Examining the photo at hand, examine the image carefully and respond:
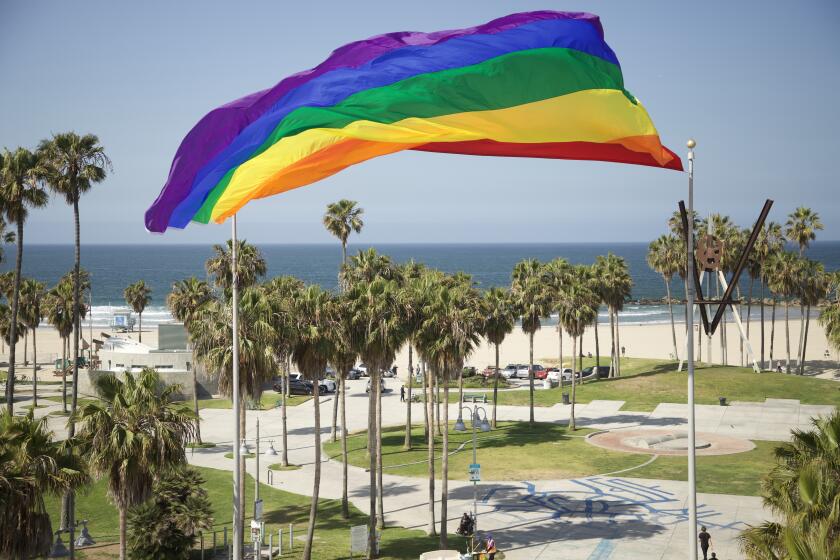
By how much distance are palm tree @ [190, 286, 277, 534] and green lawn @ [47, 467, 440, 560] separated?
667 centimetres

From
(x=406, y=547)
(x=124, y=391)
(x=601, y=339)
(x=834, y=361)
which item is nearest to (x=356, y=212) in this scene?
(x=406, y=547)

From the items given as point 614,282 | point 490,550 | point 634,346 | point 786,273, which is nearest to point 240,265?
point 490,550

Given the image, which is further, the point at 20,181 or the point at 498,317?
the point at 498,317

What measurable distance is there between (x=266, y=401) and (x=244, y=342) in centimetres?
3975

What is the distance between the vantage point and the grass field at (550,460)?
4378 centimetres

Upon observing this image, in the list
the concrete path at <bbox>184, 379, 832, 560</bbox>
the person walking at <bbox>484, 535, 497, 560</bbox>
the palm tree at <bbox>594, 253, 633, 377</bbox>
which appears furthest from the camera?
the palm tree at <bbox>594, 253, 633, 377</bbox>

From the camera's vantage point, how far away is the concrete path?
3334 centimetres

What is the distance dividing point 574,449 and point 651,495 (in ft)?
33.5

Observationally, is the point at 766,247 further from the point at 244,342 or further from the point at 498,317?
the point at 244,342

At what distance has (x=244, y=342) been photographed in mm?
30016

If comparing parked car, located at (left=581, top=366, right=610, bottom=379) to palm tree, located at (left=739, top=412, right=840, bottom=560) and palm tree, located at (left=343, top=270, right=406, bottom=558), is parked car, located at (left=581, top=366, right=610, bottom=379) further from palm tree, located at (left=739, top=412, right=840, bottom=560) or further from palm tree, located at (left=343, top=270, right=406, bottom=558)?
palm tree, located at (left=739, top=412, right=840, bottom=560)

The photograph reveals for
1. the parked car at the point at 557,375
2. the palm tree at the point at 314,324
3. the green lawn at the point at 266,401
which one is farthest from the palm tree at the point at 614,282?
the palm tree at the point at 314,324

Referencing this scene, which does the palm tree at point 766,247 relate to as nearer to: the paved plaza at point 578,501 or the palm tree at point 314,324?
the paved plaza at point 578,501

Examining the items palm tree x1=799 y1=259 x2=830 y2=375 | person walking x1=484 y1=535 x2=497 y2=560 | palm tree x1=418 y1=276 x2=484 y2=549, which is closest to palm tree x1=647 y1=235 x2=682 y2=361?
palm tree x1=799 y1=259 x2=830 y2=375
